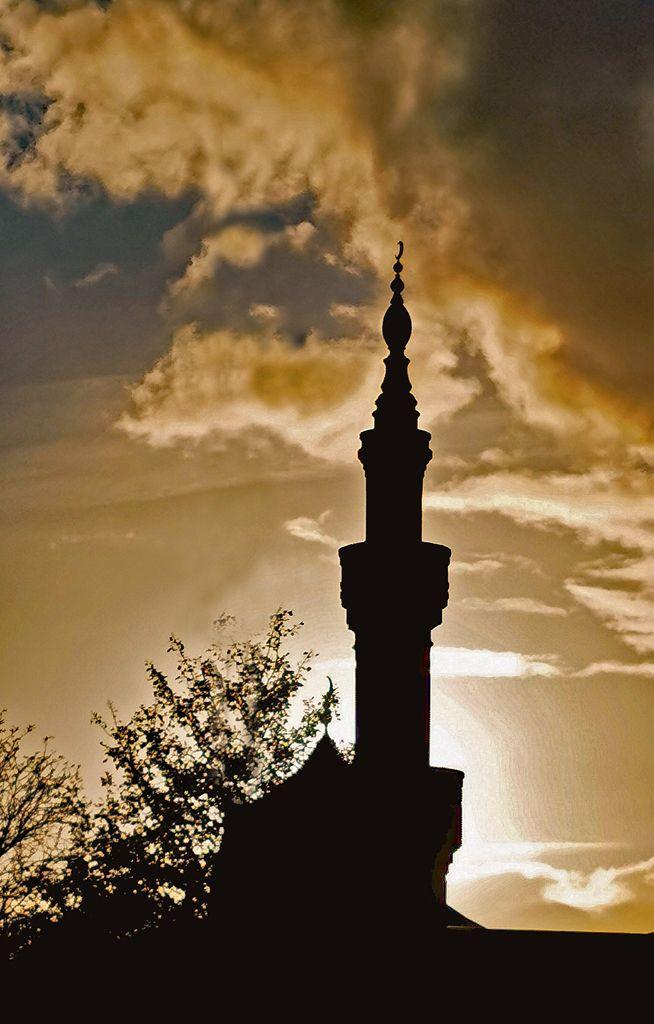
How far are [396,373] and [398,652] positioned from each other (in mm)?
6341

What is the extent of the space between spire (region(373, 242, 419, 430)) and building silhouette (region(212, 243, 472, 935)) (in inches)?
1.6

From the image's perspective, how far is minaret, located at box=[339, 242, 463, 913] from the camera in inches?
806

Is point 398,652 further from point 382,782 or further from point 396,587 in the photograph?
point 382,782

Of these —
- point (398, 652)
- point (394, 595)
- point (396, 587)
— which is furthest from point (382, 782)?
point (396, 587)

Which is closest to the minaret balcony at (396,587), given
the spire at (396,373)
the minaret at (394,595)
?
the minaret at (394,595)

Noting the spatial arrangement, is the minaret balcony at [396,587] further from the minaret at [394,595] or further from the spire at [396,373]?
the spire at [396,373]

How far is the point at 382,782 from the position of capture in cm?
2058

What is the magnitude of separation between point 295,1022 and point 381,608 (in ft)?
27.3

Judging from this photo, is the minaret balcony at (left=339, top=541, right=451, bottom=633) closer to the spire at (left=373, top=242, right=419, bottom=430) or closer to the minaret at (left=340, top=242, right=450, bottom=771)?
the minaret at (left=340, top=242, right=450, bottom=771)

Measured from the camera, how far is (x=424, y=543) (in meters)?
21.9

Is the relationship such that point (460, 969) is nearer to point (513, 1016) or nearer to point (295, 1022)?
point (513, 1016)

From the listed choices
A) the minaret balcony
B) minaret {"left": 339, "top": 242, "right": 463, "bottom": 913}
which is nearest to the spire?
minaret {"left": 339, "top": 242, "right": 463, "bottom": 913}

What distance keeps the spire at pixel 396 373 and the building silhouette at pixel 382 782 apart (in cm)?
4

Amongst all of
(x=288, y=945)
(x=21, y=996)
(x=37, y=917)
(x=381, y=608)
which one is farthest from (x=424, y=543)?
(x=37, y=917)
